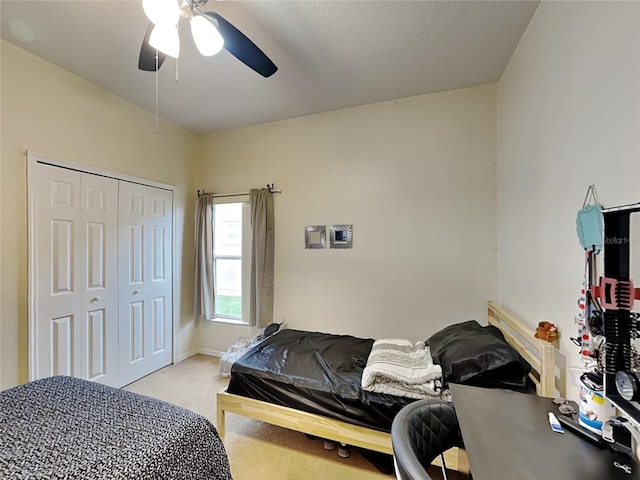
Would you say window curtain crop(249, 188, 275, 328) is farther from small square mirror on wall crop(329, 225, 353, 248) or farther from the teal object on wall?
the teal object on wall

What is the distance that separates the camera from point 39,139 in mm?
2186

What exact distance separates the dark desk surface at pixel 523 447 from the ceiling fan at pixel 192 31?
2.00m

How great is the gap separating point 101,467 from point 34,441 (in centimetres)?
36

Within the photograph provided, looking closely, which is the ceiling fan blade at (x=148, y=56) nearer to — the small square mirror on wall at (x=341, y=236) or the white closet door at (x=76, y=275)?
the white closet door at (x=76, y=275)

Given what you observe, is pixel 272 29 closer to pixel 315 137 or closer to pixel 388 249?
pixel 315 137

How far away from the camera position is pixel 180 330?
3.46 metres

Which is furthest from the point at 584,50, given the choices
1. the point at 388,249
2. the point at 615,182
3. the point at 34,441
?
the point at 34,441

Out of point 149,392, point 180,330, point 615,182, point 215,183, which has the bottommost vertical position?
point 149,392

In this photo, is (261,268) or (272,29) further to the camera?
(261,268)

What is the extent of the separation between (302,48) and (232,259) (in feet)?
8.08

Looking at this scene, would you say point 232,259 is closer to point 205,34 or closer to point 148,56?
point 148,56

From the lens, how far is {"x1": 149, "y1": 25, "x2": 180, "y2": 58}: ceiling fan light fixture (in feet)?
4.46

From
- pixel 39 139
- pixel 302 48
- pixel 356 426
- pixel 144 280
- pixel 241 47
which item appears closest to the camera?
pixel 241 47

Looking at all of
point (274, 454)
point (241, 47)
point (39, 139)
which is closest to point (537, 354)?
point (274, 454)
